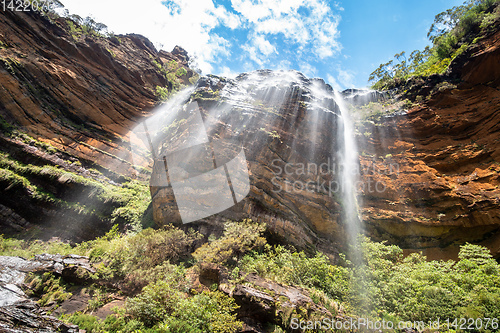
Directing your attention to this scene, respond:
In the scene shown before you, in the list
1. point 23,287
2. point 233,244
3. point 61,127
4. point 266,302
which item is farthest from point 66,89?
point 266,302

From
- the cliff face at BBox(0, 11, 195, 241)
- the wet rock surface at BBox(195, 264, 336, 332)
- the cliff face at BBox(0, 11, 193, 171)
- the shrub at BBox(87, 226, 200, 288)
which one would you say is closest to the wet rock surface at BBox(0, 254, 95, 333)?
the shrub at BBox(87, 226, 200, 288)

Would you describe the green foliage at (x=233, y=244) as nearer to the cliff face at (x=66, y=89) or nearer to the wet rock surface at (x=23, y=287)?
the wet rock surface at (x=23, y=287)

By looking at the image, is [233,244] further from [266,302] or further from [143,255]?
[143,255]

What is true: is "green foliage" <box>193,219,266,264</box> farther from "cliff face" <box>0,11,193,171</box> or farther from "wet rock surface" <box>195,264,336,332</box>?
"cliff face" <box>0,11,193,171</box>

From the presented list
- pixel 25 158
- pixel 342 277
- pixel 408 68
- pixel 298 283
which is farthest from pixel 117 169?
pixel 408 68

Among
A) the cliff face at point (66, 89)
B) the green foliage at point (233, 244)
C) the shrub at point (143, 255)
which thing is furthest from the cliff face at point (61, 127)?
the green foliage at point (233, 244)

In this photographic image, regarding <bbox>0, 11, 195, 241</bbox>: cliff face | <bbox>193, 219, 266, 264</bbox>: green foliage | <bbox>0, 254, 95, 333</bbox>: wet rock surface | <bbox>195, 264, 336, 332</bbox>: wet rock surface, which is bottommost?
<bbox>0, 254, 95, 333</bbox>: wet rock surface

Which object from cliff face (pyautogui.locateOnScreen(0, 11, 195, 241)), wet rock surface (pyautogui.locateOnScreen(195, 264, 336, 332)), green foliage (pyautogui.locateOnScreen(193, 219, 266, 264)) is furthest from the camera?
cliff face (pyautogui.locateOnScreen(0, 11, 195, 241))

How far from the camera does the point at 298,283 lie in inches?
384

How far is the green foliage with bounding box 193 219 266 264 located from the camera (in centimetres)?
1014

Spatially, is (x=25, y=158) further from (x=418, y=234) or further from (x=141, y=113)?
(x=418, y=234)

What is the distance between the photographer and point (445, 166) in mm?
14336

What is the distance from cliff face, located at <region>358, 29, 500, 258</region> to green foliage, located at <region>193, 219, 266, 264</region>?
868cm

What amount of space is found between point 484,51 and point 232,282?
22.4 metres
